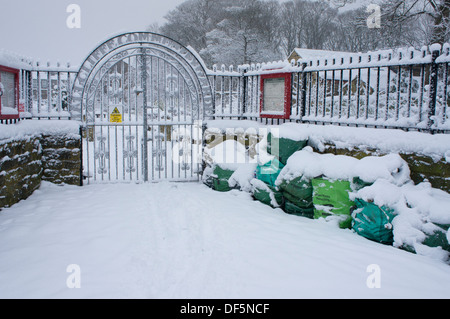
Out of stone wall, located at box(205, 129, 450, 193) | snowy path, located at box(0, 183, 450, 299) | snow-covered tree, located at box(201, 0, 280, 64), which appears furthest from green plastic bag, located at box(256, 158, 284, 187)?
snow-covered tree, located at box(201, 0, 280, 64)

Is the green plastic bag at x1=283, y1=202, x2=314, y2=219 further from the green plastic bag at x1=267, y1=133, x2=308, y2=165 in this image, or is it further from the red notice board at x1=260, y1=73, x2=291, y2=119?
the red notice board at x1=260, y1=73, x2=291, y2=119

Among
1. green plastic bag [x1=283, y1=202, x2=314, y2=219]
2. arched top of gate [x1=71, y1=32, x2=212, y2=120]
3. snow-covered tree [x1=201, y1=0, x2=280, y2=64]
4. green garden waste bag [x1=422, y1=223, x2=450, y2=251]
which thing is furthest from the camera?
snow-covered tree [x1=201, y1=0, x2=280, y2=64]

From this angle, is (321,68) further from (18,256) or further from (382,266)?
(18,256)

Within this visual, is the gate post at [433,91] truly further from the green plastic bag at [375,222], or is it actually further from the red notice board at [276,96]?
the red notice board at [276,96]

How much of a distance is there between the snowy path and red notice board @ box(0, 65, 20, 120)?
55.8 inches

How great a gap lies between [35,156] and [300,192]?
4.69 meters

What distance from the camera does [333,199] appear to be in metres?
4.69

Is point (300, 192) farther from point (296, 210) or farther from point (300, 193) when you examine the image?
point (296, 210)

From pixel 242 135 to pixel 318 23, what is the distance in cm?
3280

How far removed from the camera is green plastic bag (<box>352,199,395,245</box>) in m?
4.04

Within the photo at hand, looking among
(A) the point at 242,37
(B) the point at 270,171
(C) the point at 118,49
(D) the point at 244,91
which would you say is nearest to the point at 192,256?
(B) the point at 270,171

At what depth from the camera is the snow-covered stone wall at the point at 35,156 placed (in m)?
5.08
